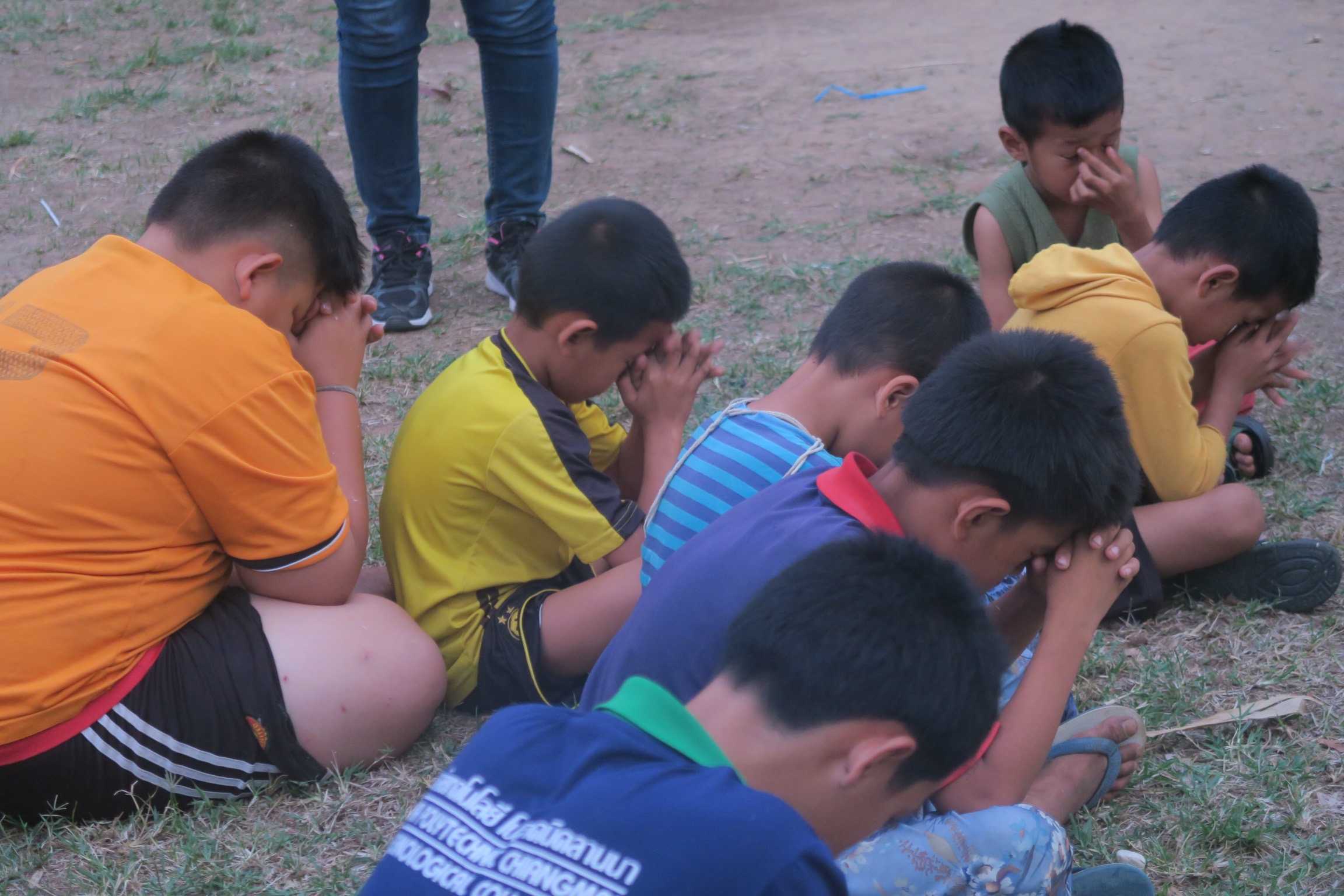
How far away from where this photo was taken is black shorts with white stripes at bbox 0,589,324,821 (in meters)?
2.16

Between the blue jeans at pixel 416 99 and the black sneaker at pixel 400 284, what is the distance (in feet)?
0.18

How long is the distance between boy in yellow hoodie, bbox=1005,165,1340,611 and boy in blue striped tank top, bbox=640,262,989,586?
0.36m

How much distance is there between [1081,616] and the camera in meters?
2.03

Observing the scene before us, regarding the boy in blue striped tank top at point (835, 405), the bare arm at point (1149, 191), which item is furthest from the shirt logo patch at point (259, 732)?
the bare arm at point (1149, 191)

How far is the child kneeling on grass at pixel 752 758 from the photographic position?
116 centimetres

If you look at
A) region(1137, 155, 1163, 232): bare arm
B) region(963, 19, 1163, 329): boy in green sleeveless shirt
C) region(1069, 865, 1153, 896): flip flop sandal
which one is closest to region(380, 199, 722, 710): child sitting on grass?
region(1069, 865, 1153, 896): flip flop sandal

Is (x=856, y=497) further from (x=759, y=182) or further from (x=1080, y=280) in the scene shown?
(x=759, y=182)

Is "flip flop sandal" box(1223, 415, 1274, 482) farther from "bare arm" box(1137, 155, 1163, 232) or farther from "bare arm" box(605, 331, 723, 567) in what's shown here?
"bare arm" box(605, 331, 723, 567)

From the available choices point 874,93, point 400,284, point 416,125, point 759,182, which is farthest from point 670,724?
point 874,93

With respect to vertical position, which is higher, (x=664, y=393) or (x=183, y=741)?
(x=664, y=393)

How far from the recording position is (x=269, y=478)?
2189 millimetres

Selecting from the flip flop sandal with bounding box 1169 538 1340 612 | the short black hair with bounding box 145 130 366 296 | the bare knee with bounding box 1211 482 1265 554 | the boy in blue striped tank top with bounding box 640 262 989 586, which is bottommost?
the flip flop sandal with bounding box 1169 538 1340 612

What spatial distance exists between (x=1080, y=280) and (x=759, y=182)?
3.07 metres

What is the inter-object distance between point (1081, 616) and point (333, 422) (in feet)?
4.93
